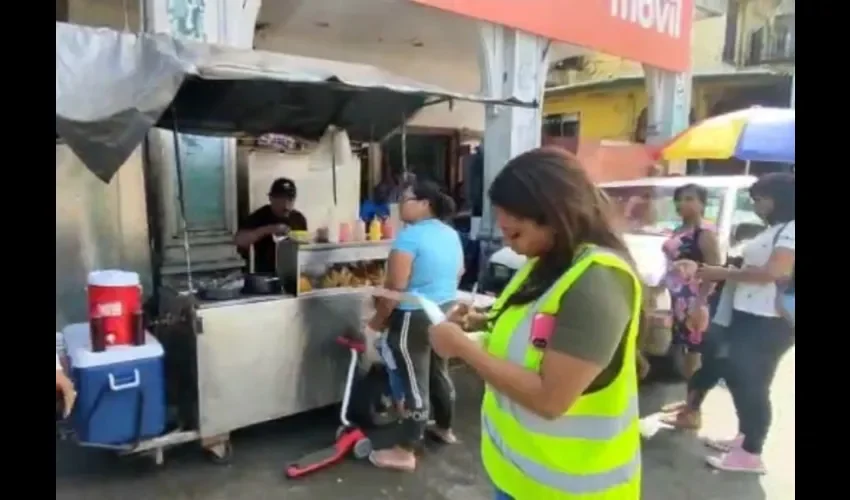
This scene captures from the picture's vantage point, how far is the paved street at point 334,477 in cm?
354

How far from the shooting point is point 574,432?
1.52 m

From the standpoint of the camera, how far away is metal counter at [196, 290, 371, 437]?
3.70 meters

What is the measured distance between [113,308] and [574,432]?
2708 mm

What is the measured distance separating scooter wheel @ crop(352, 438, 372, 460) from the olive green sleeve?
269 cm

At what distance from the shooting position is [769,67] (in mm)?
12469

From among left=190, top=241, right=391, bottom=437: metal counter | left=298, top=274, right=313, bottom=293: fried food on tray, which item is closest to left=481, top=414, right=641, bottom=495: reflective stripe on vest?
left=190, top=241, right=391, bottom=437: metal counter

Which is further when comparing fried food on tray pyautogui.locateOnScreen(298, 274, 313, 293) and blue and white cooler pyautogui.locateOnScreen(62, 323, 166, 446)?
fried food on tray pyautogui.locateOnScreen(298, 274, 313, 293)

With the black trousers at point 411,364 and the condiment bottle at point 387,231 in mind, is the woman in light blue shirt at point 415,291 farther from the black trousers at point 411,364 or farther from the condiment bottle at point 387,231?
the condiment bottle at point 387,231

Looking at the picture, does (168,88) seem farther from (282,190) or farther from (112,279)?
(282,190)

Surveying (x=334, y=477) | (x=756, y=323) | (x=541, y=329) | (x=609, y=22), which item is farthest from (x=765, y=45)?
(x=541, y=329)

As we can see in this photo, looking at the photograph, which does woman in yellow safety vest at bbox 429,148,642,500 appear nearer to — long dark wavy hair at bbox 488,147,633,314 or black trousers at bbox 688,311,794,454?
long dark wavy hair at bbox 488,147,633,314

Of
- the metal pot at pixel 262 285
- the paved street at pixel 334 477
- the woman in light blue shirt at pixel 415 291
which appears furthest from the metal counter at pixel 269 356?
the woman in light blue shirt at pixel 415 291
